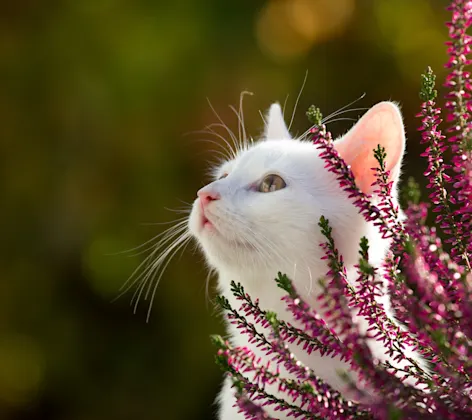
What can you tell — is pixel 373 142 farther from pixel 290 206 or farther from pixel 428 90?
pixel 428 90

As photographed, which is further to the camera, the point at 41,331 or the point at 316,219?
the point at 41,331

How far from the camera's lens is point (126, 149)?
2.34 metres

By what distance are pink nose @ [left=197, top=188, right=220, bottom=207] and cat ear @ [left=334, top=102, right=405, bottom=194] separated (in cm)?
17

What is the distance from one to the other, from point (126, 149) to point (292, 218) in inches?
60.6

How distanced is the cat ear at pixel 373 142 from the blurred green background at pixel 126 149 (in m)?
1.37

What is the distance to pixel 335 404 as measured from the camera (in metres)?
0.53

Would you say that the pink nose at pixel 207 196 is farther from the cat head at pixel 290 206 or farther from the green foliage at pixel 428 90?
the green foliage at pixel 428 90

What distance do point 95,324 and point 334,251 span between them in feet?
5.95

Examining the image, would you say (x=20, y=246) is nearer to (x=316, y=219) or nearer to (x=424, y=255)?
(x=316, y=219)

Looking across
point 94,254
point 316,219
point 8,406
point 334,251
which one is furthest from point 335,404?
point 8,406

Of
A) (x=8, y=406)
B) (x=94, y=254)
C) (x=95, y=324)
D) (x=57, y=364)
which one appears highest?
(x=94, y=254)

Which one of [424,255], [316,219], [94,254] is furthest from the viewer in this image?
[94,254]

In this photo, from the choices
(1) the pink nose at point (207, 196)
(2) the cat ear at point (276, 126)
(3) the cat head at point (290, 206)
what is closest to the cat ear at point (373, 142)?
(3) the cat head at point (290, 206)

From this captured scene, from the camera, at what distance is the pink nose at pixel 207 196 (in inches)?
35.9
